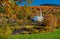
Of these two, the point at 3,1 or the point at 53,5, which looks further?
the point at 53,5

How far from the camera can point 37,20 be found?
31.9 feet

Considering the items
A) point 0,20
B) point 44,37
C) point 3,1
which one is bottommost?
point 44,37

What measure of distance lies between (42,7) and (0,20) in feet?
12.8

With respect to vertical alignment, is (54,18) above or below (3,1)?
below

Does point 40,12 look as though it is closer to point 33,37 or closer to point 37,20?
point 37,20

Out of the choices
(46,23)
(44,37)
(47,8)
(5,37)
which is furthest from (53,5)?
(5,37)

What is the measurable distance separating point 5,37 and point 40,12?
12.7ft

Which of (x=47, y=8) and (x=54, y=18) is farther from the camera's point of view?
(x=47, y=8)

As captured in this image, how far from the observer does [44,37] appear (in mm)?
7605

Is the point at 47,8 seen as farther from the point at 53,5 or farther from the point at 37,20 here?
the point at 37,20

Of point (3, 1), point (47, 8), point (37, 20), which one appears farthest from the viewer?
point (47, 8)

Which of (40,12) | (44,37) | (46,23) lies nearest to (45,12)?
(40,12)

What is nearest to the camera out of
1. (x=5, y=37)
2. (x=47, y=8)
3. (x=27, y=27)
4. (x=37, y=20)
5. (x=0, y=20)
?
(x=5, y=37)

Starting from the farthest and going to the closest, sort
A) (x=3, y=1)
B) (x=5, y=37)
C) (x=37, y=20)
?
(x=37, y=20) → (x=5, y=37) → (x=3, y=1)
